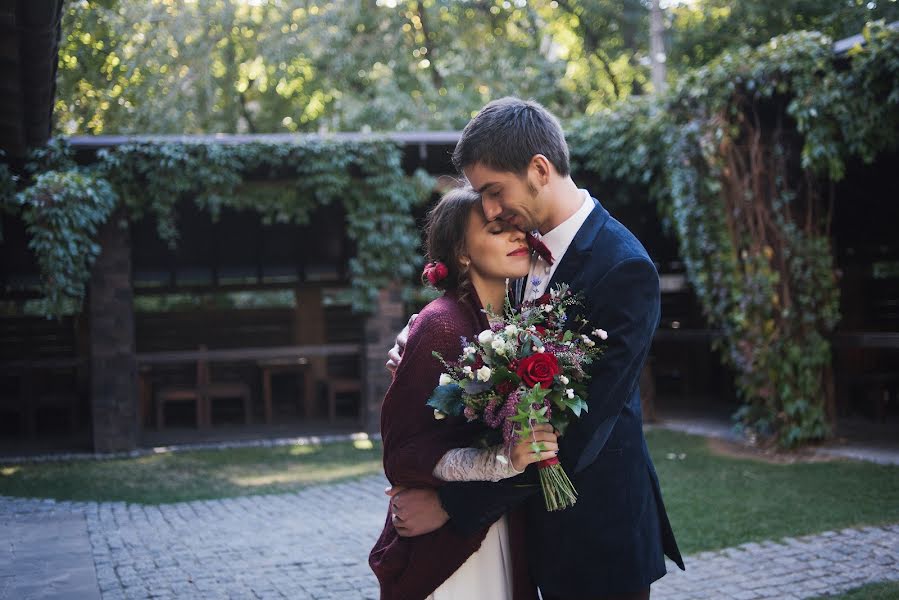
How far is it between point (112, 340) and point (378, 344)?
10.1 feet

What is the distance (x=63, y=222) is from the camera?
917 cm

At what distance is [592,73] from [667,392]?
12.3 meters

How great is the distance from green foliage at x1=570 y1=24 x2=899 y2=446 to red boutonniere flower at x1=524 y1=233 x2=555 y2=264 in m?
6.29

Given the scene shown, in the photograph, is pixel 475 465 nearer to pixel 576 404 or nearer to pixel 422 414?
pixel 422 414

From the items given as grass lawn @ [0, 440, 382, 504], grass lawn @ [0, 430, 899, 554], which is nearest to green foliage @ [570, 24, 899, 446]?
grass lawn @ [0, 430, 899, 554]

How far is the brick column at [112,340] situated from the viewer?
10070mm

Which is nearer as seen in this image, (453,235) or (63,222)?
(453,235)

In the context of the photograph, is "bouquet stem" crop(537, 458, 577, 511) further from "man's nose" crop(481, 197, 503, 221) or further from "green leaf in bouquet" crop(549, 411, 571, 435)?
"man's nose" crop(481, 197, 503, 221)

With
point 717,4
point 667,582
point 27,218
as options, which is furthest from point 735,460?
point 717,4

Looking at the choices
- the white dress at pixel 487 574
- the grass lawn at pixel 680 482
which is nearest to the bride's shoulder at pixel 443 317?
the white dress at pixel 487 574

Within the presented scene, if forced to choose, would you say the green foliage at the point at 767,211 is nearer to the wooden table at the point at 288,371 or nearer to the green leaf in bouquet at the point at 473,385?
the wooden table at the point at 288,371

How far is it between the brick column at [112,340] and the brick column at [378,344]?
2732 mm

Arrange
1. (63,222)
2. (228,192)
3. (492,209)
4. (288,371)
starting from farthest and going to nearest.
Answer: (288,371), (228,192), (63,222), (492,209)

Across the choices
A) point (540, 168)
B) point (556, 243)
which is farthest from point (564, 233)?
point (540, 168)
